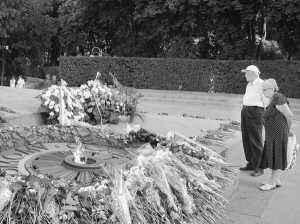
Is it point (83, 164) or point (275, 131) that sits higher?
point (275, 131)

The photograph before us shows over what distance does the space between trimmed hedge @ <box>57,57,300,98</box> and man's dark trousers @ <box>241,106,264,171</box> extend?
12198 millimetres

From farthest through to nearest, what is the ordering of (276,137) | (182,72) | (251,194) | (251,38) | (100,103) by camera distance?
(251,38)
(182,72)
(100,103)
(276,137)
(251,194)

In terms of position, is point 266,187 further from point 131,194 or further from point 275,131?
point 131,194

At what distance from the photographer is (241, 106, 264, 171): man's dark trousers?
554 cm

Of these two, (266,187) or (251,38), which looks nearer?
(266,187)

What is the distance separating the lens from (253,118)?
5535 millimetres

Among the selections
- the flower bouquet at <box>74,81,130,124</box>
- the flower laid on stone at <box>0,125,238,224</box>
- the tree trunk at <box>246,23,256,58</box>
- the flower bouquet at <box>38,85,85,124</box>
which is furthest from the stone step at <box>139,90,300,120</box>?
the flower laid on stone at <box>0,125,238,224</box>

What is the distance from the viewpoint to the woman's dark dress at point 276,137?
4988mm

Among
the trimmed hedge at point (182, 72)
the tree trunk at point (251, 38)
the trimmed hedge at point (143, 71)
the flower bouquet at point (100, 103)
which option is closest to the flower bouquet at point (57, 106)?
the flower bouquet at point (100, 103)

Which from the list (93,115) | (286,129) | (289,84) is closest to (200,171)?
(286,129)

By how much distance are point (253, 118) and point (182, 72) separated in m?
14.7

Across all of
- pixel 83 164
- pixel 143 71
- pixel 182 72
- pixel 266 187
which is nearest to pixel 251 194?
pixel 266 187

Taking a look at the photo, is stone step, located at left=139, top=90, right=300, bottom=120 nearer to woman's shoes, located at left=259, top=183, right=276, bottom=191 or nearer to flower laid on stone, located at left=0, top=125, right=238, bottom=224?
woman's shoes, located at left=259, top=183, right=276, bottom=191

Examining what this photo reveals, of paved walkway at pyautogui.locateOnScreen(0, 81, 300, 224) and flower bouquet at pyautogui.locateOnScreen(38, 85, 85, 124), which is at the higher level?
flower bouquet at pyautogui.locateOnScreen(38, 85, 85, 124)
